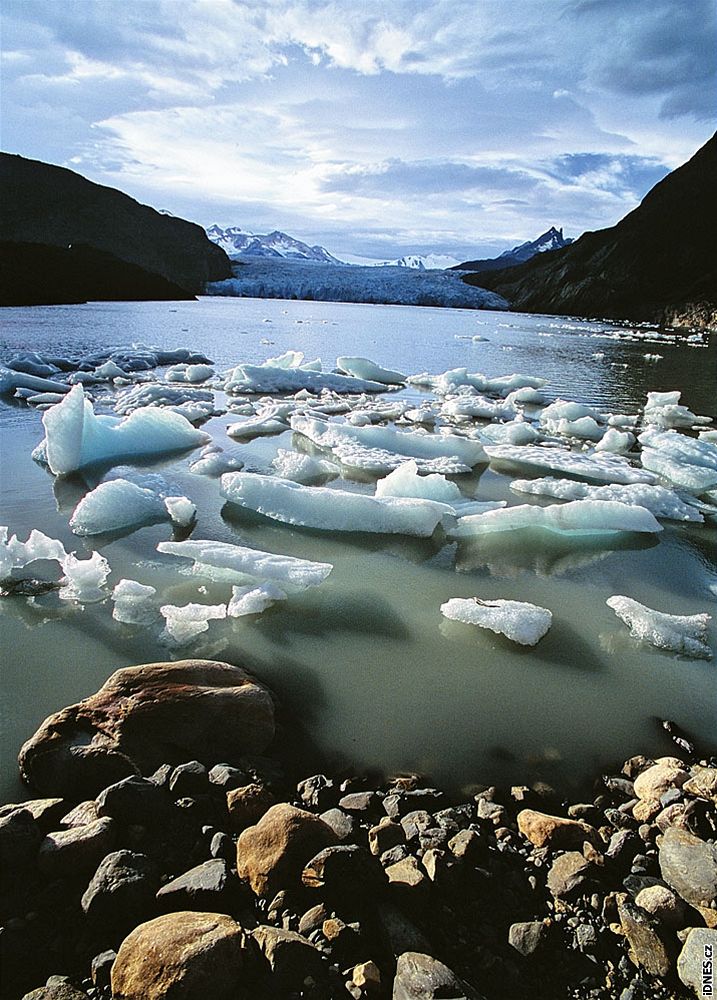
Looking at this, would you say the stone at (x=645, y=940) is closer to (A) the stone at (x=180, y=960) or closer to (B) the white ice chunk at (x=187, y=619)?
(A) the stone at (x=180, y=960)

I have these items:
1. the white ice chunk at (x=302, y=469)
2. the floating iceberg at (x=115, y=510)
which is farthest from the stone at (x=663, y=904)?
the white ice chunk at (x=302, y=469)

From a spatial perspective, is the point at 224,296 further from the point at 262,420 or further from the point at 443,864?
the point at 443,864

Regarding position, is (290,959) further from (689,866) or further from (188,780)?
(689,866)

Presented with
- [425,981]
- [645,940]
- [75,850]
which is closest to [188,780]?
[75,850]

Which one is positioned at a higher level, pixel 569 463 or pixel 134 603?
pixel 569 463

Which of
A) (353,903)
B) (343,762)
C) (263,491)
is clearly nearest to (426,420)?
(263,491)

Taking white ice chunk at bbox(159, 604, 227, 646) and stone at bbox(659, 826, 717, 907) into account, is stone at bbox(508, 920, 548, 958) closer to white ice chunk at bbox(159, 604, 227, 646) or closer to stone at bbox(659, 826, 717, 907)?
stone at bbox(659, 826, 717, 907)

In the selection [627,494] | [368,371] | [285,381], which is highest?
[368,371]
